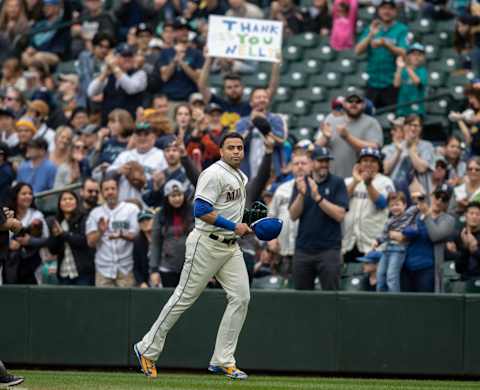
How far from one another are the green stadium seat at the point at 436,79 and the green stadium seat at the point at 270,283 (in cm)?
559

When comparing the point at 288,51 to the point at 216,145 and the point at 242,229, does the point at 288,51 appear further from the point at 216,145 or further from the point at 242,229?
the point at 242,229

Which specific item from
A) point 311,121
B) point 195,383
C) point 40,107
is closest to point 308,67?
point 311,121

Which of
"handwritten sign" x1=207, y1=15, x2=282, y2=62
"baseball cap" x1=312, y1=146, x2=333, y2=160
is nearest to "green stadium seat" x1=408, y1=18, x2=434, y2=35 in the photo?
"handwritten sign" x1=207, y1=15, x2=282, y2=62

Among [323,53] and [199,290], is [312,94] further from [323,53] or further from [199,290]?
[199,290]

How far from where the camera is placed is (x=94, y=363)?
41.4ft

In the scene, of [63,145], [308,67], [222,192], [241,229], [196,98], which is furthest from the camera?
[308,67]

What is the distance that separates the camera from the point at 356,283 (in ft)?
44.3

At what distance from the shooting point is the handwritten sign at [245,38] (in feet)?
50.8

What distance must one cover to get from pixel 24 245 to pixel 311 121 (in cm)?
574

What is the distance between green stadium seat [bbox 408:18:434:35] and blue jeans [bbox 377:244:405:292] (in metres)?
7.30

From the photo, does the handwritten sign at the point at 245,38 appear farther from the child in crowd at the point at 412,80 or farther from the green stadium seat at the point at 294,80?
the green stadium seat at the point at 294,80

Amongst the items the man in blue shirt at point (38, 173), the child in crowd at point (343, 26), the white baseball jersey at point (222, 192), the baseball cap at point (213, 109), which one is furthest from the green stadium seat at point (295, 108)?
the white baseball jersey at point (222, 192)

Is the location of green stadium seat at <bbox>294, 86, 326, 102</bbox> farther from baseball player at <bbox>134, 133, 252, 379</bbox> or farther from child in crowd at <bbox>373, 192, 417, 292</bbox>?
baseball player at <bbox>134, 133, 252, 379</bbox>

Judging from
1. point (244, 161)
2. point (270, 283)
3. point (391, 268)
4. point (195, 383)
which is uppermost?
point (244, 161)
